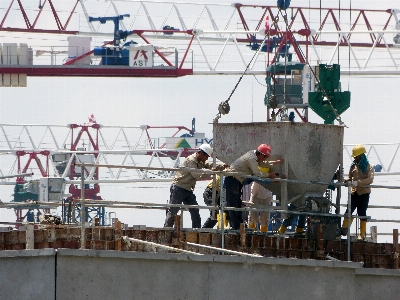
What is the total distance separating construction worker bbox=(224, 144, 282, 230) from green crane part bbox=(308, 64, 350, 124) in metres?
3.62

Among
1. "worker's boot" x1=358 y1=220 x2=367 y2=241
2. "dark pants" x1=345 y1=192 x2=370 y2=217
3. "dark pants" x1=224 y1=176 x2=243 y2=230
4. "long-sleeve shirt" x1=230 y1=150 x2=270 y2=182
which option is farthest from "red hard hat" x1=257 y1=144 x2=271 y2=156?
"worker's boot" x1=358 y1=220 x2=367 y2=241

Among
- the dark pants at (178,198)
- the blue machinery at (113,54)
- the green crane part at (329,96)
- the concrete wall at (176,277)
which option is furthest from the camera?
the blue machinery at (113,54)

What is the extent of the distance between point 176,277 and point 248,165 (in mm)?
3718

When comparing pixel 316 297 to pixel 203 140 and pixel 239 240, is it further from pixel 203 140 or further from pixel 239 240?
pixel 203 140

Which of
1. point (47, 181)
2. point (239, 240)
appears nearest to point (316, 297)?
point (239, 240)

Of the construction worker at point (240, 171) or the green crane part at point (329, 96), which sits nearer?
the construction worker at point (240, 171)

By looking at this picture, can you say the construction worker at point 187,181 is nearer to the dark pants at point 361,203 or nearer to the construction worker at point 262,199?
the construction worker at point 262,199

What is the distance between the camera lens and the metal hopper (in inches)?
772

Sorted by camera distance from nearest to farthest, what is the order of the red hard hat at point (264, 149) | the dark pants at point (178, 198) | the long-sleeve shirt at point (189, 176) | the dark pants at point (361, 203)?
1. the red hard hat at point (264, 149)
2. the dark pants at point (361, 203)
3. the long-sleeve shirt at point (189, 176)
4. the dark pants at point (178, 198)

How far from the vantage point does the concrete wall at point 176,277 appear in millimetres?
15344

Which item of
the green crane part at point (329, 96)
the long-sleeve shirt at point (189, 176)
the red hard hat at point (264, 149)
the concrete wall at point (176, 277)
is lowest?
the concrete wall at point (176, 277)

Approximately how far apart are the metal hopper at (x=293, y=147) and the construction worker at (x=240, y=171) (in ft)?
0.93

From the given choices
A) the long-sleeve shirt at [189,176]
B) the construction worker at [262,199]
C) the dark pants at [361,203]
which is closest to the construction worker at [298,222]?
the dark pants at [361,203]

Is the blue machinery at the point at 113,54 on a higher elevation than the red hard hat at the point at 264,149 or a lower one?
higher
